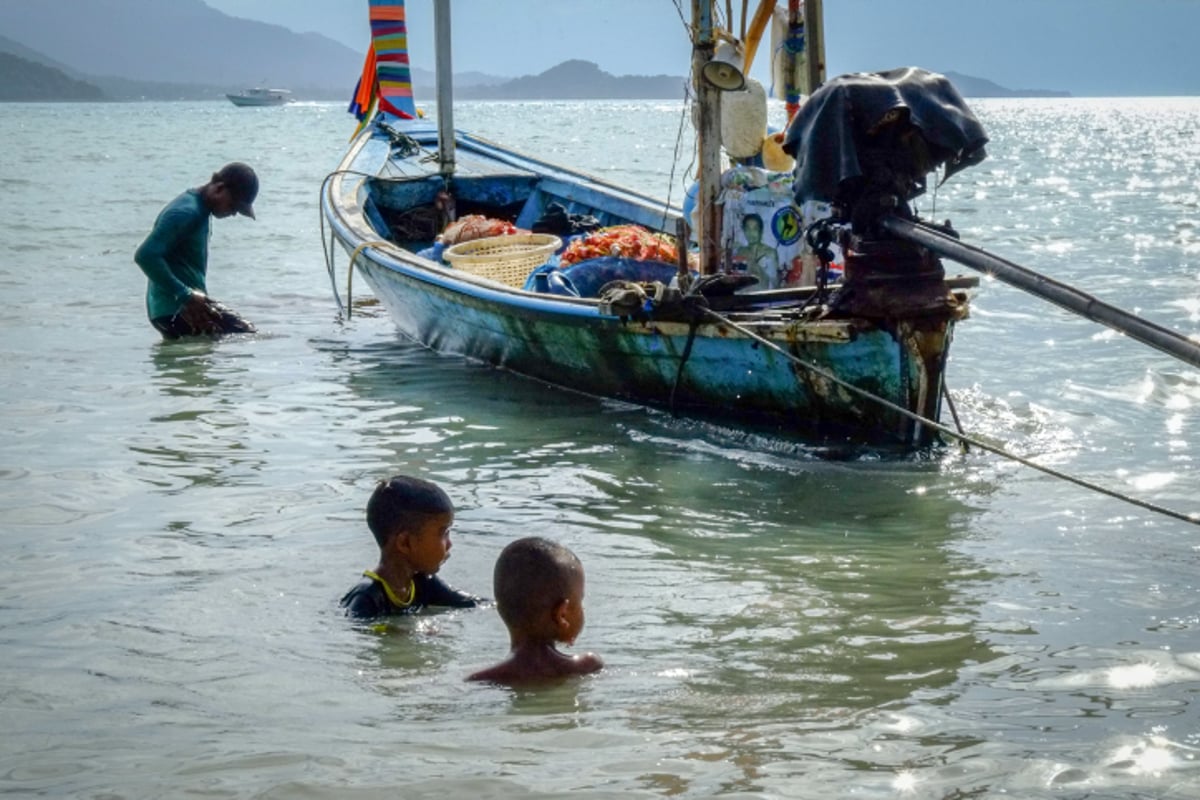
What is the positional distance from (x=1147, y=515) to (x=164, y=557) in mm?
4514

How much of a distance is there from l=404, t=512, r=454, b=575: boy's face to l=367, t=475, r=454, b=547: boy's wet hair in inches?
1.0

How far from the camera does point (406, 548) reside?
193 inches

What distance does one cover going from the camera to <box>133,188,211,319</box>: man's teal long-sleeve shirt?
10.5m

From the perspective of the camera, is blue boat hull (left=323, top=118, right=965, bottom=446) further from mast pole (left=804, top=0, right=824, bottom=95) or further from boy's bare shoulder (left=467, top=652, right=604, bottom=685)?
boy's bare shoulder (left=467, top=652, right=604, bottom=685)

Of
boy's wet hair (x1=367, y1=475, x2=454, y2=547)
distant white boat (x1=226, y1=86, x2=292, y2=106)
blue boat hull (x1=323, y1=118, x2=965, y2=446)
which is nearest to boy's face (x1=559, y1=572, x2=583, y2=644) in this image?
boy's wet hair (x1=367, y1=475, x2=454, y2=547)

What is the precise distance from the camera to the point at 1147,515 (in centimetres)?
668

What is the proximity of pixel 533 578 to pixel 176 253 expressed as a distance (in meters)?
7.45

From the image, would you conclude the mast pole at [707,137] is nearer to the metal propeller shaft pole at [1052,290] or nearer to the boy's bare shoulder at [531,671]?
the metal propeller shaft pole at [1052,290]

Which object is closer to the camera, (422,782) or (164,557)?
(422,782)

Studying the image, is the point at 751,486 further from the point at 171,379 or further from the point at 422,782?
the point at 171,379

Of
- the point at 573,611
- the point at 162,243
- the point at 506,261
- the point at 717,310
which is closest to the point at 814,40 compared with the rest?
the point at 717,310

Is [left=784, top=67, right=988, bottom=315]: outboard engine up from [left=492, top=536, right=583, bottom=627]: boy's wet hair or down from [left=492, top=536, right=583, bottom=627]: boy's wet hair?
up

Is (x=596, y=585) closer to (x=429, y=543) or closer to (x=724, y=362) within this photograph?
(x=429, y=543)

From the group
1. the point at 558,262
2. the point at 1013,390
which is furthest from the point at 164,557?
the point at 1013,390
